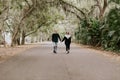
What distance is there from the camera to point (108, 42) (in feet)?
102

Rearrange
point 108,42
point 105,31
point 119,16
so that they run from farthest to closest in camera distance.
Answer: point 105,31 < point 108,42 < point 119,16

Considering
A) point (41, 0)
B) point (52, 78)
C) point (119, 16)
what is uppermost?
point (41, 0)

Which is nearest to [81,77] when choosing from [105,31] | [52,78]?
[52,78]

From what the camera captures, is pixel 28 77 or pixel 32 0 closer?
pixel 28 77

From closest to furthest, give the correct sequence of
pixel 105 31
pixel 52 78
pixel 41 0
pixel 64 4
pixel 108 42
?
1. pixel 52 78
2. pixel 108 42
3. pixel 105 31
4. pixel 41 0
5. pixel 64 4

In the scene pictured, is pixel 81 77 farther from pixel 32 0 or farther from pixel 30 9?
pixel 30 9

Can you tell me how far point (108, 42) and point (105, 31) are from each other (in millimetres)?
2310

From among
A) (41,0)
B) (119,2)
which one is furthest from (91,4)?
(119,2)

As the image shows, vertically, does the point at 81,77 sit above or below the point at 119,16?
below

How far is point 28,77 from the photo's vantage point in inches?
454

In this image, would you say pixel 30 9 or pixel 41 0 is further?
pixel 30 9

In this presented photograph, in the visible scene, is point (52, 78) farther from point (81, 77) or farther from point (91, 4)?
point (91, 4)

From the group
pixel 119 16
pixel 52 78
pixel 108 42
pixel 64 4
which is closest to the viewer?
pixel 52 78

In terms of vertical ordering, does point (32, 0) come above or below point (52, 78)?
above
